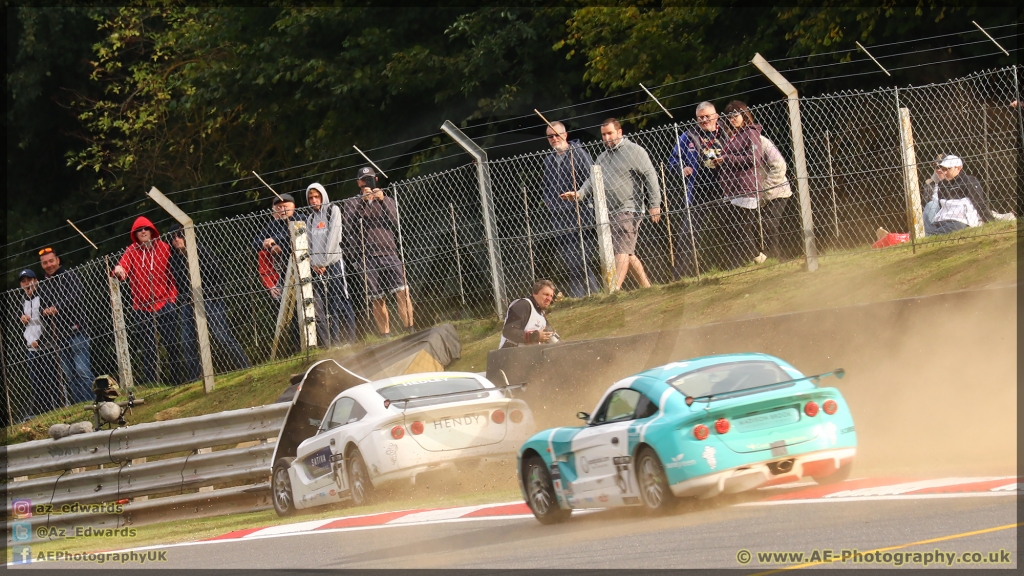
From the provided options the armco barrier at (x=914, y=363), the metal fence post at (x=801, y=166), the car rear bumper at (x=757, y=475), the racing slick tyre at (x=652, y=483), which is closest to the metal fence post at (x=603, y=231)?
the metal fence post at (x=801, y=166)

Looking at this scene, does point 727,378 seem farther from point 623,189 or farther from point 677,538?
point 623,189

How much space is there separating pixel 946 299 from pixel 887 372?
770 millimetres

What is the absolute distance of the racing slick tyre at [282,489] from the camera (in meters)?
13.9

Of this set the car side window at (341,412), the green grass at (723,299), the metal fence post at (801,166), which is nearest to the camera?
the green grass at (723,299)

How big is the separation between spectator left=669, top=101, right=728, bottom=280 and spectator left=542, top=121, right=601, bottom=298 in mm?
1227

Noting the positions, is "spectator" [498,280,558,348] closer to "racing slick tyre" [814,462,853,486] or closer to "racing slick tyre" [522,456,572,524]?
"racing slick tyre" [522,456,572,524]

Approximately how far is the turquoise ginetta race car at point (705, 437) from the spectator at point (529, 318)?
15.4 ft

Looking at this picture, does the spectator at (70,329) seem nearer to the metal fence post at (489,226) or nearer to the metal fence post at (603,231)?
the metal fence post at (489,226)

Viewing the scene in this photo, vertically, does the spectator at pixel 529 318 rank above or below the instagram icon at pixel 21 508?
above

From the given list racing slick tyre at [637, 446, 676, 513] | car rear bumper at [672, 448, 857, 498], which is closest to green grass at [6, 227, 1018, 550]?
car rear bumper at [672, 448, 857, 498]

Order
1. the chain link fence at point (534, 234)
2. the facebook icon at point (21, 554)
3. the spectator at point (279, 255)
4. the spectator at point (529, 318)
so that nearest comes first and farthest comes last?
the facebook icon at point (21, 554) → the chain link fence at point (534, 234) → the spectator at point (529, 318) → the spectator at point (279, 255)

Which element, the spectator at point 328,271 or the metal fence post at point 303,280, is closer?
the spectator at point 328,271

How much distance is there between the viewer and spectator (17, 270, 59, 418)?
1966cm
